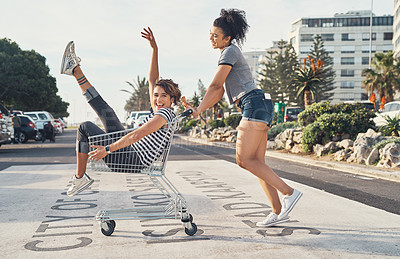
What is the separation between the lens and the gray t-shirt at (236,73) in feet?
12.8

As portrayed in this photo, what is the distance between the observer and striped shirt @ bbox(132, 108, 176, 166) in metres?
3.70

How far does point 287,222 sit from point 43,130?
22956 millimetres

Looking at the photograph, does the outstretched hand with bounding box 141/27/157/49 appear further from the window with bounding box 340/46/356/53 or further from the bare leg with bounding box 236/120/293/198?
the window with bounding box 340/46/356/53

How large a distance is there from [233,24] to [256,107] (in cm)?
88

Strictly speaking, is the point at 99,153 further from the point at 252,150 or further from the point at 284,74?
the point at 284,74

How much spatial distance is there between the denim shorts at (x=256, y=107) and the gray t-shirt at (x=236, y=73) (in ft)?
0.21

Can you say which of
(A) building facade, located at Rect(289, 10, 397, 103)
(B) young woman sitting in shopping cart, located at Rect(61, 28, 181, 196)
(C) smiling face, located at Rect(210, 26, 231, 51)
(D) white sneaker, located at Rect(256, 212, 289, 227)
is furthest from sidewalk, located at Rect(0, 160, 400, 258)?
(A) building facade, located at Rect(289, 10, 397, 103)

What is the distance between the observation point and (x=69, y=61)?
380 centimetres

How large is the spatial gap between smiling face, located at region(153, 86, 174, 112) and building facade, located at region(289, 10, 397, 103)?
87.8 metres

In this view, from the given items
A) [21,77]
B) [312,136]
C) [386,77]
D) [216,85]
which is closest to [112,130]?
[216,85]

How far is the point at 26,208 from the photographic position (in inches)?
199

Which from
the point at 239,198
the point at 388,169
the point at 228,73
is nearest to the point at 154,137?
the point at 228,73

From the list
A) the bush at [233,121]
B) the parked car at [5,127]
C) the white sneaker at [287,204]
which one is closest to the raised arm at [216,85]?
the white sneaker at [287,204]

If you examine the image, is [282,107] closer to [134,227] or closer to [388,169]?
[388,169]
